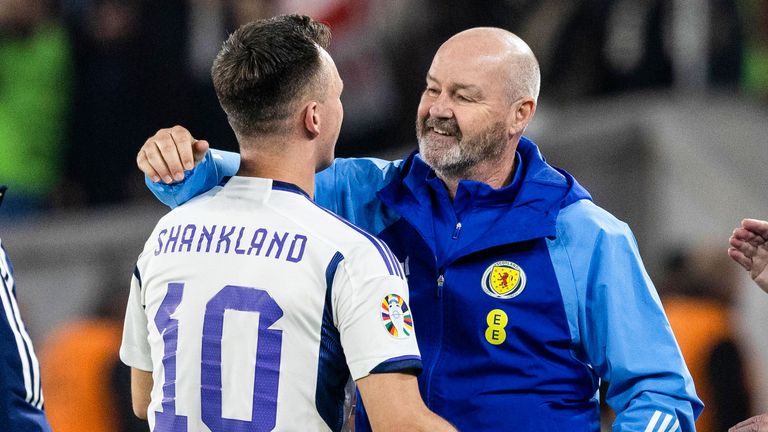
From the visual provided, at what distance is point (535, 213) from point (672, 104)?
14.0 feet

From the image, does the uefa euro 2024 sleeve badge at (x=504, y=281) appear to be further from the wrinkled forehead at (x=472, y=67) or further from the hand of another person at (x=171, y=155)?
the hand of another person at (x=171, y=155)

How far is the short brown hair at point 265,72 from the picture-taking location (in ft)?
9.89

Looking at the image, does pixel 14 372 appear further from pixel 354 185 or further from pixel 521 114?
pixel 521 114

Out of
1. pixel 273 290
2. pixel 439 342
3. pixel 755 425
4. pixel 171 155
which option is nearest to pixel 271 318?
pixel 273 290

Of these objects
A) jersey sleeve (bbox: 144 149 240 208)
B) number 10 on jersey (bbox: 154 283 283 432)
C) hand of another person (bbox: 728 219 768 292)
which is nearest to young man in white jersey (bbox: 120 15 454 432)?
number 10 on jersey (bbox: 154 283 283 432)

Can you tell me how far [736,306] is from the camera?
6992mm

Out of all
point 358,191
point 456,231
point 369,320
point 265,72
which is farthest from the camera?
A: point 358,191

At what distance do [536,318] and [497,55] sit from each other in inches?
29.5

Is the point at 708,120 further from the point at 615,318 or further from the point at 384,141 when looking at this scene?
the point at 615,318

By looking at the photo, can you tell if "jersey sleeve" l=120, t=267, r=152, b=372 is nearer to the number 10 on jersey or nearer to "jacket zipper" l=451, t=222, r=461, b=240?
the number 10 on jersey

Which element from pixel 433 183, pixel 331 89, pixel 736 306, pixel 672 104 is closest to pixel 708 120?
pixel 672 104

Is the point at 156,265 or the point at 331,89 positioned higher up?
the point at 331,89

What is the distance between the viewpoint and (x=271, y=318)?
2.87 meters

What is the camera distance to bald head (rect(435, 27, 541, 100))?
3.55m
